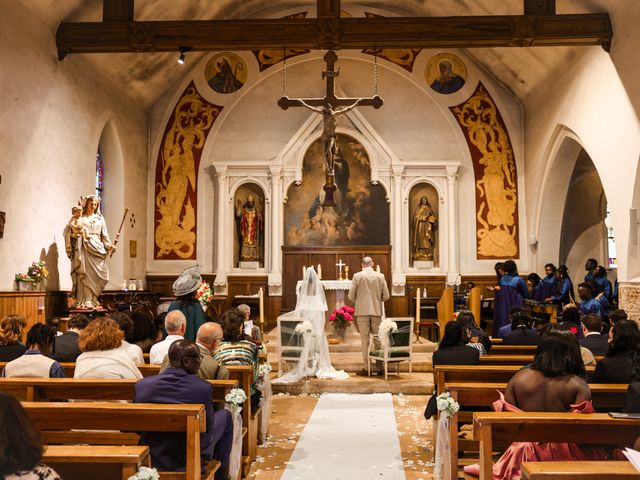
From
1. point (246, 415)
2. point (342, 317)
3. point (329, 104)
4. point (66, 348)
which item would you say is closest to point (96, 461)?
point (246, 415)

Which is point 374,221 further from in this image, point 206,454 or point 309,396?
point 206,454

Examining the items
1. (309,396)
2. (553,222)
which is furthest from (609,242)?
(309,396)

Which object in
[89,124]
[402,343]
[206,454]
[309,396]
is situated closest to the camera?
[206,454]

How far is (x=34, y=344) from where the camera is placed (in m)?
4.85

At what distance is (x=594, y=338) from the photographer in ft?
20.0

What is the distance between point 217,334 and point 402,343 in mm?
5127

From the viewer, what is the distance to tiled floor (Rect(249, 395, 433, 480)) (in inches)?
211

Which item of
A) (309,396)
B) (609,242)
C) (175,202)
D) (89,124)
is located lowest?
(309,396)

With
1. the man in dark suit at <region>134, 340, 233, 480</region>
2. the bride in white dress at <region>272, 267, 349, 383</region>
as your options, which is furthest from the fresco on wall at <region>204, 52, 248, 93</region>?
the man in dark suit at <region>134, 340, 233, 480</region>

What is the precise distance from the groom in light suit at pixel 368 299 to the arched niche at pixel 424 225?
5.01 m

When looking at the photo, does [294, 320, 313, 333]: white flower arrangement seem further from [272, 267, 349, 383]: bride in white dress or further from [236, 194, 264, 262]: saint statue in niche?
[236, 194, 264, 262]: saint statue in niche

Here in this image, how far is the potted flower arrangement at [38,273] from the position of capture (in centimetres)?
938

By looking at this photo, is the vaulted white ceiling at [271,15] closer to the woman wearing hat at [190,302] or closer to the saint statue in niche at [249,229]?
the saint statue in niche at [249,229]

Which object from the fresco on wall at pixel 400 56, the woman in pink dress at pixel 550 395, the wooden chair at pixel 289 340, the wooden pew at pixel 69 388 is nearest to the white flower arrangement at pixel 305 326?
the wooden chair at pixel 289 340
